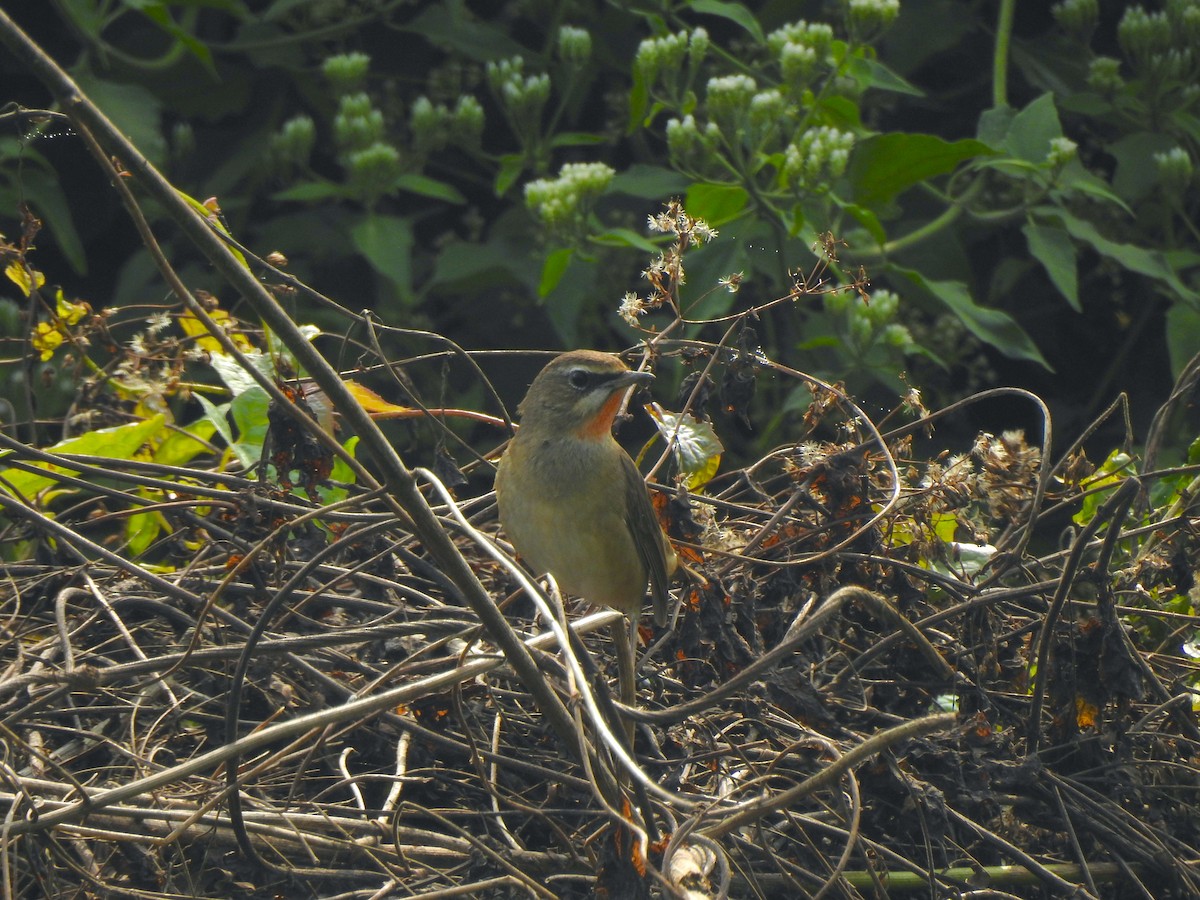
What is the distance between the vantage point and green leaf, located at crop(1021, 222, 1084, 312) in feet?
12.5

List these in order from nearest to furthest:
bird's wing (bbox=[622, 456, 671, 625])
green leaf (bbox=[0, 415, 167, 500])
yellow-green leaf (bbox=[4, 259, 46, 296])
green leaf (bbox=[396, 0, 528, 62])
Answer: yellow-green leaf (bbox=[4, 259, 46, 296]) < bird's wing (bbox=[622, 456, 671, 625]) < green leaf (bbox=[0, 415, 167, 500]) < green leaf (bbox=[396, 0, 528, 62])

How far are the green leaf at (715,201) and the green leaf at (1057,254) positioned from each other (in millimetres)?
932

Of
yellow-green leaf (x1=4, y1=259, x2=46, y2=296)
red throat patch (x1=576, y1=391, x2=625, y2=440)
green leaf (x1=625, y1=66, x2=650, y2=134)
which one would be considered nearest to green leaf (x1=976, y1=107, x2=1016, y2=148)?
green leaf (x1=625, y1=66, x2=650, y2=134)

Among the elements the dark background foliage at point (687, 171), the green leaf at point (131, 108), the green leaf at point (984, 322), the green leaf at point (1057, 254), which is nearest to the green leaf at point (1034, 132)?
the dark background foliage at point (687, 171)

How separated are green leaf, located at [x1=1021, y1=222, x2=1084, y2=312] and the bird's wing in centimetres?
170

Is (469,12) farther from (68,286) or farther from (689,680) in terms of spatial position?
(689,680)

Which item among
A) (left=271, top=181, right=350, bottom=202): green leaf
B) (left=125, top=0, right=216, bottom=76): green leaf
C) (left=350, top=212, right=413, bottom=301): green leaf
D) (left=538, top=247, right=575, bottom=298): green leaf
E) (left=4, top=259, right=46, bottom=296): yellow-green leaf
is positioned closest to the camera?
(left=4, top=259, right=46, bottom=296): yellow-green leaf

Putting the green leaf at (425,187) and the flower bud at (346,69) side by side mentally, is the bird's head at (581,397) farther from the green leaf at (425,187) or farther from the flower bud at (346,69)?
the flower bud at (346,69)

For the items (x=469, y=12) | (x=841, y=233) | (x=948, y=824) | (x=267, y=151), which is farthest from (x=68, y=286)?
(x=948, y=824)

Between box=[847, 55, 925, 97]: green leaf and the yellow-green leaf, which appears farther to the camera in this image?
box=[847, 55, 925, 97]: green leaf

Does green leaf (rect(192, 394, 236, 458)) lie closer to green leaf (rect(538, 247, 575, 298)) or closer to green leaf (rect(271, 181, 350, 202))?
green leaf (rect(538, 247, 575, 298))

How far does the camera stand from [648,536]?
271cm

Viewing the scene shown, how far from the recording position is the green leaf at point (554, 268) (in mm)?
3723

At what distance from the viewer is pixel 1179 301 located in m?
4.05
